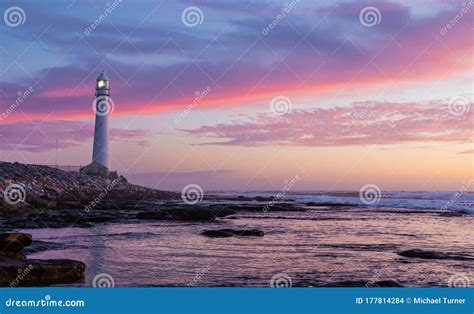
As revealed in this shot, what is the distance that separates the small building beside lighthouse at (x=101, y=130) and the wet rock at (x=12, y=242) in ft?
132

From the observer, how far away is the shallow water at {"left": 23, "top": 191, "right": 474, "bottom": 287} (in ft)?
47.4

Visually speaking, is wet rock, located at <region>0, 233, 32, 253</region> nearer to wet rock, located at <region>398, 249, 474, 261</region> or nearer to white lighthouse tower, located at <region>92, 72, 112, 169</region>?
wet rock, located at <region>398, 249, 474, 261</region>

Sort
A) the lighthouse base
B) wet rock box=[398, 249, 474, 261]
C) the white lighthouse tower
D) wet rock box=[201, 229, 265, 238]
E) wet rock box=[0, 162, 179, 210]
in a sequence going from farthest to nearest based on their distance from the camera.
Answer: the lighthouse base
the white lighthouse tower
wet rock box=[0, 162, 179, 210]
wet rock box=[201, 229, 265, 238]
wet rock box=[398, 249, 474, 261]

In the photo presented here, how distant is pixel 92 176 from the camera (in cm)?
5850

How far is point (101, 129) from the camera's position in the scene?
57125mm

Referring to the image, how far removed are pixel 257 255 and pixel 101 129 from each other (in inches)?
1638

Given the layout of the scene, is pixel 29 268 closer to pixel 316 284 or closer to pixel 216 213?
pixel 316 284

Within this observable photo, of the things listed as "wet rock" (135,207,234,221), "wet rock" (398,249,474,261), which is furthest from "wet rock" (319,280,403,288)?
"wet rock" (135,207,234,221)

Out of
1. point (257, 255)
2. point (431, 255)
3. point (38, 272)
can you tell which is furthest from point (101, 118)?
point (38, 272)

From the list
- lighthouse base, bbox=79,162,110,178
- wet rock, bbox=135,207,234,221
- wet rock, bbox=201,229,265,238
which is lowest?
wet rock, bbox=201,229,265,238

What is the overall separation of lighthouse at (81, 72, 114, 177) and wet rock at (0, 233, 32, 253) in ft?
132

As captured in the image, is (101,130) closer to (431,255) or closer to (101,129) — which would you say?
(101,129)

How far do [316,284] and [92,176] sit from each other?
47.8 m

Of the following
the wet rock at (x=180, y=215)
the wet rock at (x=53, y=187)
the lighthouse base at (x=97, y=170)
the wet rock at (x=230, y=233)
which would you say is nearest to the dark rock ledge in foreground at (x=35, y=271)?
the wet rock at (x=230, y=233)
